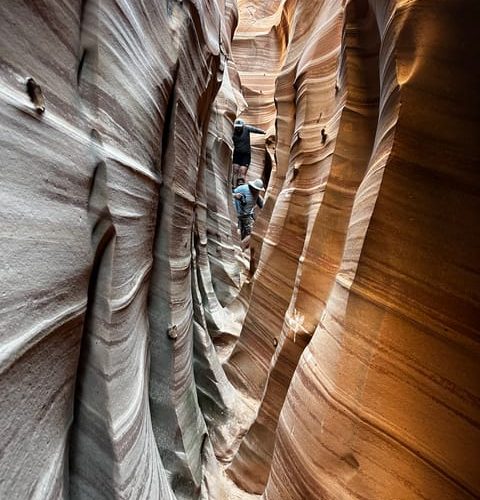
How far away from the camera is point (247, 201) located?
23.0ft

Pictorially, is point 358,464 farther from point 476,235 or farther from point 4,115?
point 4,115

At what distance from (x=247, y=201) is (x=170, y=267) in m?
5.23

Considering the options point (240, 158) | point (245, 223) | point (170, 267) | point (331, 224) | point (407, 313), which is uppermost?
point (240, 158)

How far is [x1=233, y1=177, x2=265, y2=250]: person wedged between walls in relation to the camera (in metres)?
6.89

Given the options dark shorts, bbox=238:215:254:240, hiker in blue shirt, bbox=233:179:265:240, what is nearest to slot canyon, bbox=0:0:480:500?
hiker in blue shirt, bbox=233:179:265:240

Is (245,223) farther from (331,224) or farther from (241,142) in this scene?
(331,224)

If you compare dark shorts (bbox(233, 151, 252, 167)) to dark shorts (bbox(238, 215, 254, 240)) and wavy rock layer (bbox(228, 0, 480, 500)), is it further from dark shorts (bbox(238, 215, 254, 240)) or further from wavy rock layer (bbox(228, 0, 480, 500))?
wavy rock layer (bbox(228, 0, 480, 500))

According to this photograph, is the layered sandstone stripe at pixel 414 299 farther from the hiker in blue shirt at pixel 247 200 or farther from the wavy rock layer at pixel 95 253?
the hiker in blue shirt at pixel 247 200

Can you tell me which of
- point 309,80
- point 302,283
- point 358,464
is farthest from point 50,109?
point 309,80

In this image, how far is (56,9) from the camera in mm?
908

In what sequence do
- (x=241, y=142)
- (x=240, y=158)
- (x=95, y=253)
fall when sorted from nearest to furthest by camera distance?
1. (x=95, y=253)
2. (x=241, y=142)
3. (x=240, y=158)

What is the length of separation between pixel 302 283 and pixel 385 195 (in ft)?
3.12

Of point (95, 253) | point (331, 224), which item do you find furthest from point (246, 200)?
point (95, 253)

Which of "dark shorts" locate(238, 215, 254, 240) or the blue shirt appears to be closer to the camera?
the blue shirt
